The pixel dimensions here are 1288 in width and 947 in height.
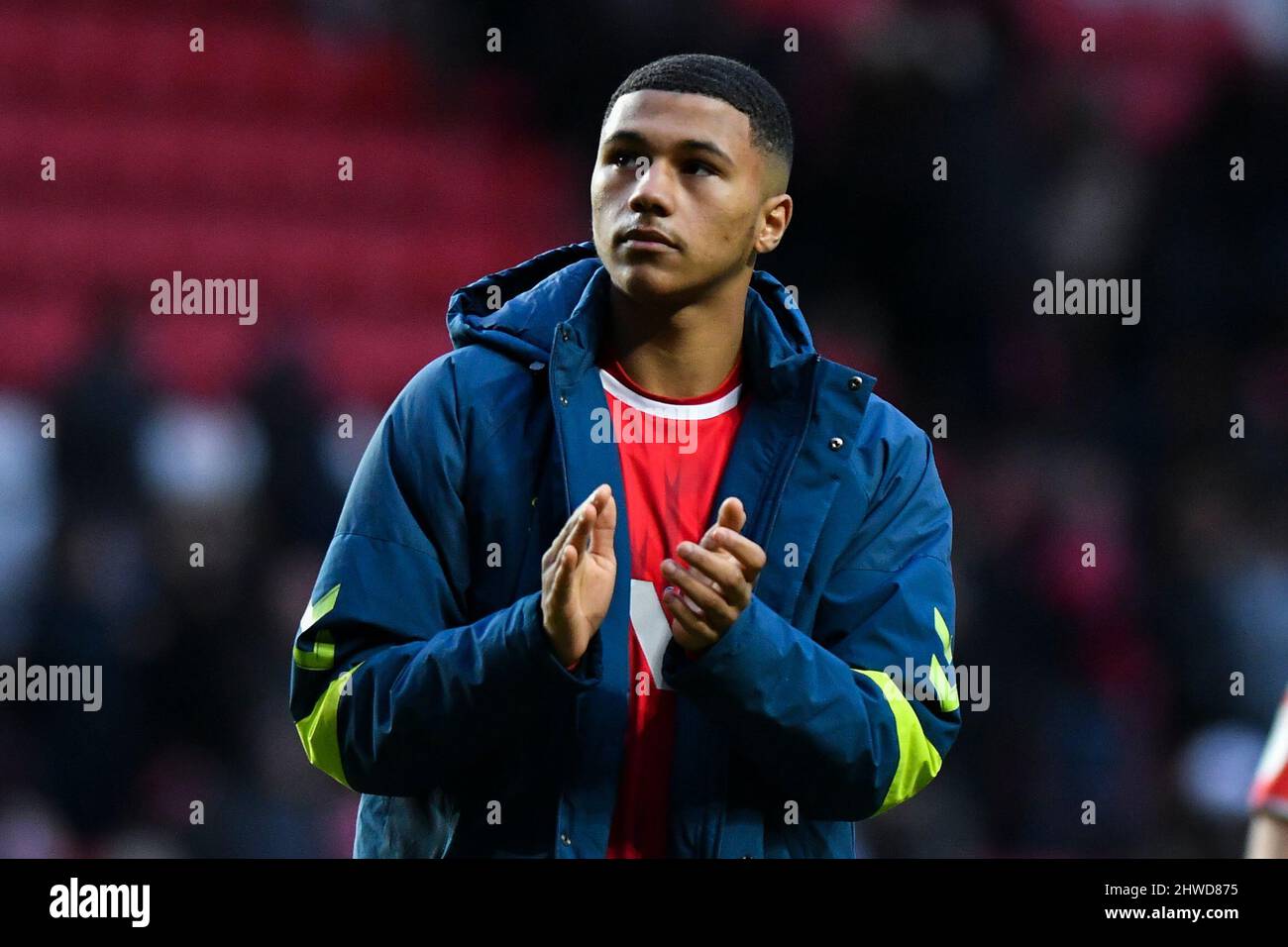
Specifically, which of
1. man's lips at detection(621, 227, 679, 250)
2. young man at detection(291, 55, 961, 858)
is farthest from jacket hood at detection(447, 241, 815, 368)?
man's lips at detection(621, 227, 679, 250)

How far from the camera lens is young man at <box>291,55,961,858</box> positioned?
2.15 m

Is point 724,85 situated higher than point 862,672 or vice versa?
point 724,85

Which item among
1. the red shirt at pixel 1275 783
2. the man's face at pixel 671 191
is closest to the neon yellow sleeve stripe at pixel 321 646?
the man's face at pixel 671 191

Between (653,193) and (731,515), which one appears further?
(653,193)

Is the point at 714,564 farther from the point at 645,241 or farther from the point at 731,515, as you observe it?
the point at 645,241

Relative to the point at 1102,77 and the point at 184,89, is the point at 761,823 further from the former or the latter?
the point at 184,89

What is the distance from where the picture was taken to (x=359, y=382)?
6.70 meters

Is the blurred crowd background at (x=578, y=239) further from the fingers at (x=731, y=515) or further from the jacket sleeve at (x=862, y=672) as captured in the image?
the fingers at (x=731, y=515)

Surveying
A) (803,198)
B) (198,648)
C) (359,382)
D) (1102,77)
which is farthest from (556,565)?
(1102,77)

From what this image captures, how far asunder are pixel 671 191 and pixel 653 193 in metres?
0.03

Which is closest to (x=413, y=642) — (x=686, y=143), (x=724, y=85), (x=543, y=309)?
(x=543, y=309)

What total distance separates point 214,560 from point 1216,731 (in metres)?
3.03

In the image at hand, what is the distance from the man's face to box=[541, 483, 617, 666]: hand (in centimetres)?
39

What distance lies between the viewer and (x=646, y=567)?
2.32 meters
